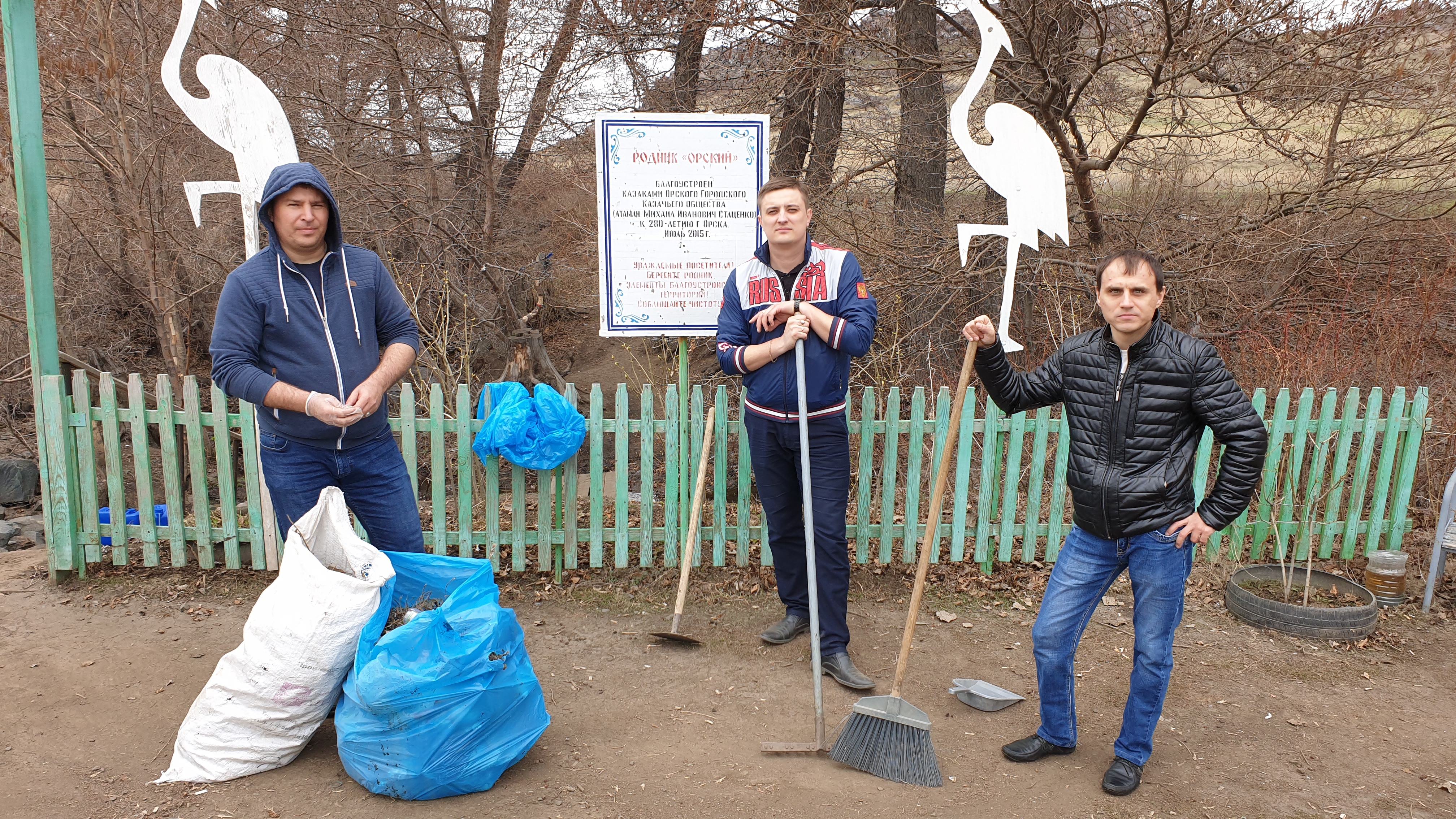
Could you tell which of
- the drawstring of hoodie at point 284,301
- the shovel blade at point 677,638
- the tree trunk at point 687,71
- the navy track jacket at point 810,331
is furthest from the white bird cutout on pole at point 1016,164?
the tree trunk at point 687,71

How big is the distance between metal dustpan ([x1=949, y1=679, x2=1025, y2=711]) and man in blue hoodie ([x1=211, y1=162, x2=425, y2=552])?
8.09 feet

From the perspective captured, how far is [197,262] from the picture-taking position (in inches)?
349

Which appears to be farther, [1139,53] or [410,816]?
[1139,53]

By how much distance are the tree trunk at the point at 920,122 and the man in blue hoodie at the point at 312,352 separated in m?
5.22

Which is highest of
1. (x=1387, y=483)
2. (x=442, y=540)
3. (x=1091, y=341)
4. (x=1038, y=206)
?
(x=1038, y=206)

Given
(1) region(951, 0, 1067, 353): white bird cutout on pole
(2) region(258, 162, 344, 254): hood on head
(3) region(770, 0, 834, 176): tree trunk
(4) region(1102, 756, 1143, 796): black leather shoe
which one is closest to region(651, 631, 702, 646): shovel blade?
(4) region(1102, 756, 1143, 796): black leather shoe

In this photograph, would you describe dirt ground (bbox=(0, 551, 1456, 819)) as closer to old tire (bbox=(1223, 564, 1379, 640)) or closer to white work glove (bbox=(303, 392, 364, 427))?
old tire (bbox=(1223, 564, 1379, 640))

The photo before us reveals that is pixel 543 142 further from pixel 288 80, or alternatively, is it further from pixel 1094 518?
pixel 1094 518

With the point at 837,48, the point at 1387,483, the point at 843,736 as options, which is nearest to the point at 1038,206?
the point at 843,736

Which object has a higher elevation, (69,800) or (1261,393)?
(1261,393)

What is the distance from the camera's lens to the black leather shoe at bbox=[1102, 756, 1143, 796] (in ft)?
10.2

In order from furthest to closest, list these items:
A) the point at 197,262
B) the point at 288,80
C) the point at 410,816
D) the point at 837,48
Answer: the point at 288,80 < the point at 197,262 < the point at 837,48 < the point at 410,816

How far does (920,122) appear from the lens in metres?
7.86

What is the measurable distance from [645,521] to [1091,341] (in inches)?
102
